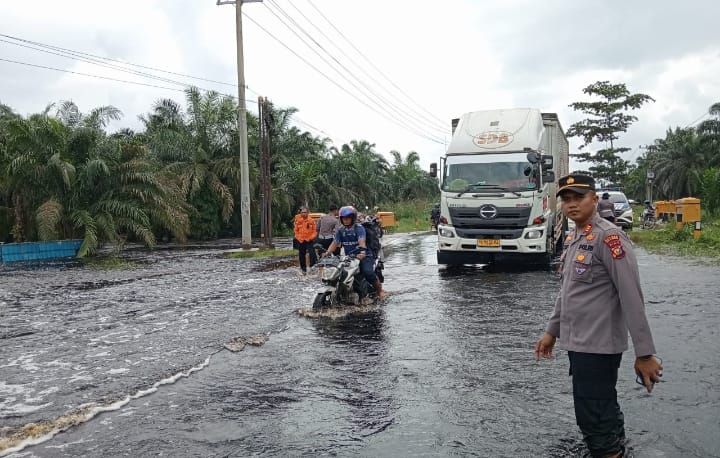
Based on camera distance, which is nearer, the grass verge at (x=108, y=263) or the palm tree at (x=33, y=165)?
the grass verge at (x=108, y=263)

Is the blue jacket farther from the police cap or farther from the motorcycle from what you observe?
the police cap

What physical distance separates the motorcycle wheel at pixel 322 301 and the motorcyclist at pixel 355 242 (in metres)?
0.78

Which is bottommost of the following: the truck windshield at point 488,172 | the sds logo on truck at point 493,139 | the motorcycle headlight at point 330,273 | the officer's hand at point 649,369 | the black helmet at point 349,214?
the officer's hand at point 649,369

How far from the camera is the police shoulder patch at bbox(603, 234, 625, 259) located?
3.53 meters

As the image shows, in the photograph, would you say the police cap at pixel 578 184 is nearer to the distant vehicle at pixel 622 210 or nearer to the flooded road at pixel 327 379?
the flooded road at pixel 327 379

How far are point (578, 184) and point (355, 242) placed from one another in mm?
6794

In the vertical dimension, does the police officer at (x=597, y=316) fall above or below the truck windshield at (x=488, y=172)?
below

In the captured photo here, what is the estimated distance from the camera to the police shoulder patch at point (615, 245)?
11.6 ft

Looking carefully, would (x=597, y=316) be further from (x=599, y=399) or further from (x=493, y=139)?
(x=493, y=139)

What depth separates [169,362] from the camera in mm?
6941

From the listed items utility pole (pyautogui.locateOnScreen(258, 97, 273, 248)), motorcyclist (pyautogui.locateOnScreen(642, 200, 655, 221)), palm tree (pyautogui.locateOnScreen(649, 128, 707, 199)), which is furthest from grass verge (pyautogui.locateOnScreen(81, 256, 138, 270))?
palm tree (pyautogui.locateOnScreen(649, 128, 707, 199))

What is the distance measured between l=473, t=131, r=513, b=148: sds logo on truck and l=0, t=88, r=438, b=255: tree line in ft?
42.7

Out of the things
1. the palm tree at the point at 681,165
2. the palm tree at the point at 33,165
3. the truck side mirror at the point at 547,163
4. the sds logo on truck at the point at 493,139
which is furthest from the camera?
the palm tree at the point at 681,165

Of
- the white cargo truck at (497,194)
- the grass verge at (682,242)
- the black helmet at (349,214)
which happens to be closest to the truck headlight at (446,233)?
the white cargo truck at (497,194)
